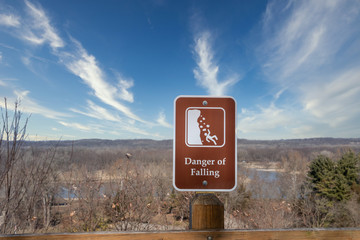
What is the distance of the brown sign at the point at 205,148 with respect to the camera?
1.09m

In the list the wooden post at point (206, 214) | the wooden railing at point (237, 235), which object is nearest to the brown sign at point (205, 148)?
the wooden post at point (206, 214)

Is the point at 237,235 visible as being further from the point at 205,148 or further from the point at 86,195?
the point at 86,195

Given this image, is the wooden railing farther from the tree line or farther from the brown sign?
the tree line

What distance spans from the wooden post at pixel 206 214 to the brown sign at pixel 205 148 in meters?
0.07

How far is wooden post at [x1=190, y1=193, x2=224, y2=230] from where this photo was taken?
1019 mm

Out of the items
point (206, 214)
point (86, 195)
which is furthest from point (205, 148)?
point (86, 195)

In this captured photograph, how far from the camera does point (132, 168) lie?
5.02 m

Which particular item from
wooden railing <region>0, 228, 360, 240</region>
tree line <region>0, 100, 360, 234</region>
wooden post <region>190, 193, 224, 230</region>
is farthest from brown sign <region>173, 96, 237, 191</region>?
tree line <region>0, 100, 360, 234</region>

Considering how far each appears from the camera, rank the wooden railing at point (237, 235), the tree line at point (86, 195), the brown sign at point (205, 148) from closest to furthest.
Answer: the wooden railing at point (237, 235) < the brown sign at point (205, 148) < the tree line at point (86, 195)

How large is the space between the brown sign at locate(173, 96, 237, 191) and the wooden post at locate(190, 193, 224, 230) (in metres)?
0.07

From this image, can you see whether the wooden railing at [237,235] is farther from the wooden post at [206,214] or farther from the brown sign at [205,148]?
the brown sign at [205,148]

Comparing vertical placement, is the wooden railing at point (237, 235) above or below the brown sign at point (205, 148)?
below

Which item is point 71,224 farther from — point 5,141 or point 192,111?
point 192,111

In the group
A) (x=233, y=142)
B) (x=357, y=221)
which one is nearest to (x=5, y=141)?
(x=233, y=142)
